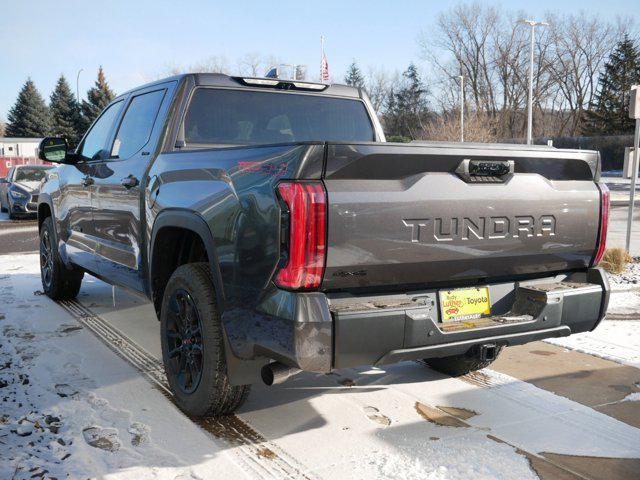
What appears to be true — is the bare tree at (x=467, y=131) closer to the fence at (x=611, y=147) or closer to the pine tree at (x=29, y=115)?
the fence at (x=611, y=147)

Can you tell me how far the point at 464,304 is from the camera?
10.2 feet

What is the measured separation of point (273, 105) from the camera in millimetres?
4547

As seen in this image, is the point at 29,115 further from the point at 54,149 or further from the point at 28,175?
the point at 54,149

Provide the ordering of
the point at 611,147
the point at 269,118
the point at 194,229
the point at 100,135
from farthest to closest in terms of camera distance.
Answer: the point at 611,147, the point at 100,135, the point at 269,118, the point at 194,229

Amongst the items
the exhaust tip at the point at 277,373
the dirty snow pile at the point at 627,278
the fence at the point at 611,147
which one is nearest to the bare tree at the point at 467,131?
the fence at the point at 611,147

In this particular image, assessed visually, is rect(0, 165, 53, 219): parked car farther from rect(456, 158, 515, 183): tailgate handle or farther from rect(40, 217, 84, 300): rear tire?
rect(456, 158, 515, 183): tailgate handle

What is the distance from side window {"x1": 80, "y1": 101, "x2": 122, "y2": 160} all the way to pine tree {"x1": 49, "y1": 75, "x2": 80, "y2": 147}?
197 ft

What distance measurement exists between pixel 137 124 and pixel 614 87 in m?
61.2

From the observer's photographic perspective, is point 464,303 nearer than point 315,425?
Yes

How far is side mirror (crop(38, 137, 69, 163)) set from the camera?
547 centimetres

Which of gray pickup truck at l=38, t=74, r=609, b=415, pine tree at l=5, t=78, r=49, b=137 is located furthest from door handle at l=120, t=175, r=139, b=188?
pine tree at l=5, t=78, r=49, b=137

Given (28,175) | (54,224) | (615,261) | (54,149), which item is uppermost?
(54,149)

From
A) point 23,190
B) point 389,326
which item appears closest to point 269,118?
point 389,326

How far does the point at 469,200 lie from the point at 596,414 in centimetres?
161
